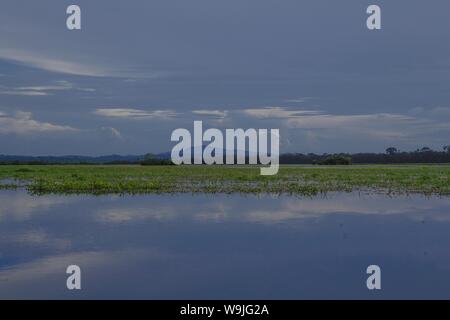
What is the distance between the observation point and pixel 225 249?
964 cm

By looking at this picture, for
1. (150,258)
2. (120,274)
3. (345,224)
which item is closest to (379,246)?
(345,224)

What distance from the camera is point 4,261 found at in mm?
8727

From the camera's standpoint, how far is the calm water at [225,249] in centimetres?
740

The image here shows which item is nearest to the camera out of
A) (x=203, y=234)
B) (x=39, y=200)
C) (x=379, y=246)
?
(x=379, y=246)

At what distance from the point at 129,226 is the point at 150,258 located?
3100mm

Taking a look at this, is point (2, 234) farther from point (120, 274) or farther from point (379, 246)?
point (379, 246)

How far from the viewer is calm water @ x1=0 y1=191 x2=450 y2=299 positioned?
740 cm

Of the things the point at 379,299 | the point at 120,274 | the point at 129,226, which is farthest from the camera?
the point at 129,226

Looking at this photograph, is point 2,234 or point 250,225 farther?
point 250,225

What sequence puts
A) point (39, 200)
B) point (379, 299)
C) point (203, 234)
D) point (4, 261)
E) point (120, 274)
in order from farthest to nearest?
point (39, 200) < point (203, 234) < point (4, 261) < point (120, 274) < point (379, 299)

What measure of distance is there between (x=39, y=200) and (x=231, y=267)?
10.4 metres

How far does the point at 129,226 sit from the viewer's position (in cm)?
1205

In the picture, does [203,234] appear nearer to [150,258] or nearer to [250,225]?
[250,225]

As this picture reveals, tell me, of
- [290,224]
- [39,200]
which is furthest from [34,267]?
[39,200]
